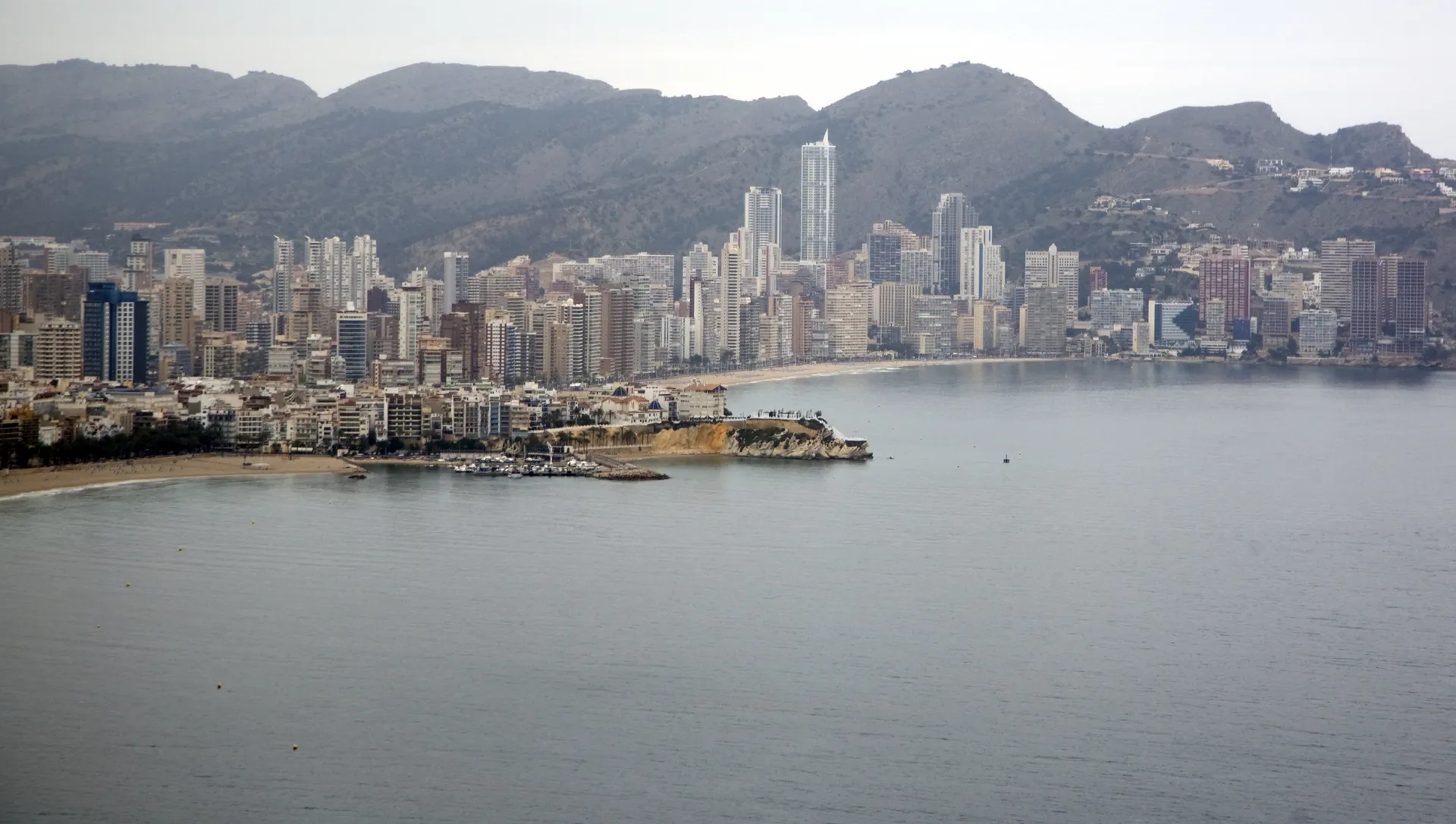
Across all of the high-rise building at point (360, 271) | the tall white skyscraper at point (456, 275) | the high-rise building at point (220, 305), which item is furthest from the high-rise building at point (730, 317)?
the high-rise building at point (220, 305)

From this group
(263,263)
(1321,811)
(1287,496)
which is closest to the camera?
(1321,811)

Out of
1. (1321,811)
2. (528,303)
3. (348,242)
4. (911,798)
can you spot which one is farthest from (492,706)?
(348,242)

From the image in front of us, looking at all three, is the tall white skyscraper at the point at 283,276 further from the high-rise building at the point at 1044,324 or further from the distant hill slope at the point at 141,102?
the high-rise building at the point at 1044,324

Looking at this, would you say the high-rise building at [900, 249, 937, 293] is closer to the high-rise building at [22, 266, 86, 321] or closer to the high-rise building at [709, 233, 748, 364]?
the high-rise building at [709, 233, 748, 364]

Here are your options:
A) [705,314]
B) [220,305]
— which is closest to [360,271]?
[705,314]

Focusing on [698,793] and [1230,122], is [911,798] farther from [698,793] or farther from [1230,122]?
[1230,122]

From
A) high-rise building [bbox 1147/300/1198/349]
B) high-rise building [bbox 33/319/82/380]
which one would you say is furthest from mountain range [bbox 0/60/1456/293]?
high-rise building [bbox 33/319/82/380]
